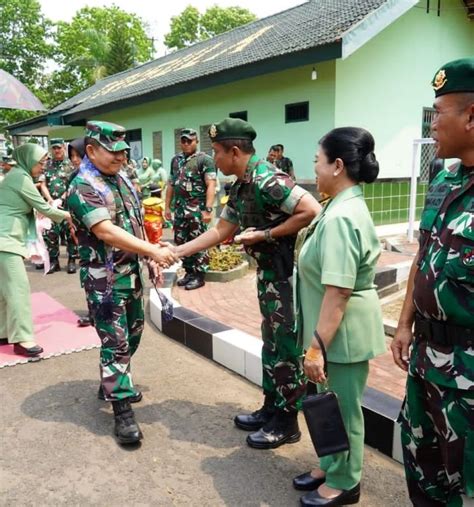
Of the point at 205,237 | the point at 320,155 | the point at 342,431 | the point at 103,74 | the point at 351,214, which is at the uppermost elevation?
the point at 103,74

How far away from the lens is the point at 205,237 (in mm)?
3234

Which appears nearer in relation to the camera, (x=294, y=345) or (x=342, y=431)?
(x=342, y=431)

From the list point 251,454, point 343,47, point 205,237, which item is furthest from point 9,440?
point 343,47

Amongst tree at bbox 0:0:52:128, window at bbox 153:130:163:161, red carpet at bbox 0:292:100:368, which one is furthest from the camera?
tree at bbox 0:0:52:128

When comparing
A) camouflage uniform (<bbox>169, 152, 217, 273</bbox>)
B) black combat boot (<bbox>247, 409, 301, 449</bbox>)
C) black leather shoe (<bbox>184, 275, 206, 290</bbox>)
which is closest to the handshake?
black combat boot (<bbox>247, 409, 301, 449</bbox>)

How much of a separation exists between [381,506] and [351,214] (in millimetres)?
1424

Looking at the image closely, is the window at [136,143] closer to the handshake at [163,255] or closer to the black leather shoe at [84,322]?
the black leather shoe at [84,322]

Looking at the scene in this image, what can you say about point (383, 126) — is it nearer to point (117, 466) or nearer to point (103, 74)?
point (117, 466)

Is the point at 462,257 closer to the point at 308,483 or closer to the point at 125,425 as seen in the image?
the point at 308,483

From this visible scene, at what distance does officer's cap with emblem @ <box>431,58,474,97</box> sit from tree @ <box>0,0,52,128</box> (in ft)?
123

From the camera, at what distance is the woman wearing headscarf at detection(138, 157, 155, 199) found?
11.8m

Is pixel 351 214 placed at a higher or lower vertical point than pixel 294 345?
higher

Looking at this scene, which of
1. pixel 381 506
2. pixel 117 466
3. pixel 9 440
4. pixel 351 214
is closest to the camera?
pixel 351 214

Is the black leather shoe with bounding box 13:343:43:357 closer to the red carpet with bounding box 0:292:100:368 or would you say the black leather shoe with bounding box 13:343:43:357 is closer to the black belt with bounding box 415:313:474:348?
the red carpet with bounding box 0:292:100:368
